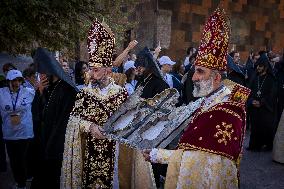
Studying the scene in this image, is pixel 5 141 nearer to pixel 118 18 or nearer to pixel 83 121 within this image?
pixel 83 121

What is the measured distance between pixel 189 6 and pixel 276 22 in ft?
20.7

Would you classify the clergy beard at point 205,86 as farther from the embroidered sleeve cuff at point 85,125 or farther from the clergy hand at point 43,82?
the clergy hand at point 43,82

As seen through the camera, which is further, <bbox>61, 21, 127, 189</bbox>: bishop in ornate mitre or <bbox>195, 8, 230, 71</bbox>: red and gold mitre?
<bbox>61, 21, 127, 189</bbox>: bishop in ornate mitre

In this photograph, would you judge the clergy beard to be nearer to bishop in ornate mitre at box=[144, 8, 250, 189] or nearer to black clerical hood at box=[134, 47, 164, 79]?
bishop in ornate mitre at box=[144, 8, 250, 189]

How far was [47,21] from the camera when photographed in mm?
13164

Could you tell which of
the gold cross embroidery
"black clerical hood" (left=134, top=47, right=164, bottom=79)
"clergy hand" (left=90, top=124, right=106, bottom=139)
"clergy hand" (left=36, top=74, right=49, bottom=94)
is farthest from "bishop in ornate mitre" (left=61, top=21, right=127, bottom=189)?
the gold cross embroidery

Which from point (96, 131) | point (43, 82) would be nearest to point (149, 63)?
point (43, 82)

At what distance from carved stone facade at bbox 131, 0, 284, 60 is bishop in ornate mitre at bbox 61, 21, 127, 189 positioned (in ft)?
39.1

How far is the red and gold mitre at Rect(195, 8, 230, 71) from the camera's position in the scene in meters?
3.88

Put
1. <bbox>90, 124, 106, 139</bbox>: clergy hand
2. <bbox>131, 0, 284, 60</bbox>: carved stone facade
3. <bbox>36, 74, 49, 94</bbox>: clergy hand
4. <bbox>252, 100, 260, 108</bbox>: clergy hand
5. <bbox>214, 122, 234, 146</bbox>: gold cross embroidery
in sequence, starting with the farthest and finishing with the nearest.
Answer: <bbox>131, 0, 284, 60</bbox>: carved stone facade, <bbox>252, 100, 260, 108</bbox>: clergy hand, <bbox>36, 74, 49, 94</bbox>: clergy hand, <bbox>90, 124, 106, 139</bbox>: clergy hand, <bbox>214, 122, 234, 146</bbox>: gold cross embroidery

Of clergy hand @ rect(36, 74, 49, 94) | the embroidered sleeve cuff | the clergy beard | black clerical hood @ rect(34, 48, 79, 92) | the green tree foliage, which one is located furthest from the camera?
the green tree foliage

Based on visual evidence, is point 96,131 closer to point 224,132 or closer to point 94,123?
point 94,123

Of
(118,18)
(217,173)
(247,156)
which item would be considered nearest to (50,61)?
(217,173)

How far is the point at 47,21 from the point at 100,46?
26.6ft
